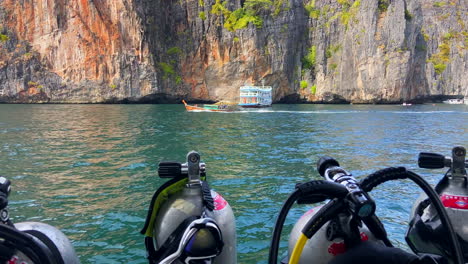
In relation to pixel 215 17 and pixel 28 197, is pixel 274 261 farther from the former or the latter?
pixel 215 17

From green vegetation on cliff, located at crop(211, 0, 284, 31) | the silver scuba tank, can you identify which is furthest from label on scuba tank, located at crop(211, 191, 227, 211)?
green vegetation on cliff, located at crop(211, 0, 284, 31)

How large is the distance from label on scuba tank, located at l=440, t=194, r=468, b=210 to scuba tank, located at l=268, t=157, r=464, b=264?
0.59 metres

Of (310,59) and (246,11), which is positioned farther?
(310,59)

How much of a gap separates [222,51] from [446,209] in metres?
75.5

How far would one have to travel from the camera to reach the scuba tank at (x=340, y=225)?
1972 mm

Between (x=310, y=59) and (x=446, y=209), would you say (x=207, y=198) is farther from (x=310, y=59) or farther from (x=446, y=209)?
(x=310, y=59)

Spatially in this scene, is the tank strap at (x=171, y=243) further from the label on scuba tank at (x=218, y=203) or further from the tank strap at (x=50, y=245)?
the tank strap at (x=50, y=245)

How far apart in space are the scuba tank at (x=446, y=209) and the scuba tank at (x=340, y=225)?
479mm

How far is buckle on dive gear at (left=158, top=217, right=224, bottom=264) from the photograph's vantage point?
2193 millimetres

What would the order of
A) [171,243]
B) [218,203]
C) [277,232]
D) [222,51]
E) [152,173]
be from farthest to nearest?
[222,51], [152,173], [218,203], [171,243], [277,232]

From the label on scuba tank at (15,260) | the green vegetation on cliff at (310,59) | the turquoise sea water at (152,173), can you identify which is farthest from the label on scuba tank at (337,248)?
the green vegetation on cliff at (310,59)

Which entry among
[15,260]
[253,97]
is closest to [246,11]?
[253,97]

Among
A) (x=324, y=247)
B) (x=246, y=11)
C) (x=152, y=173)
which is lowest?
(x=152, y=173)

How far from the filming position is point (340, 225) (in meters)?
2.15
